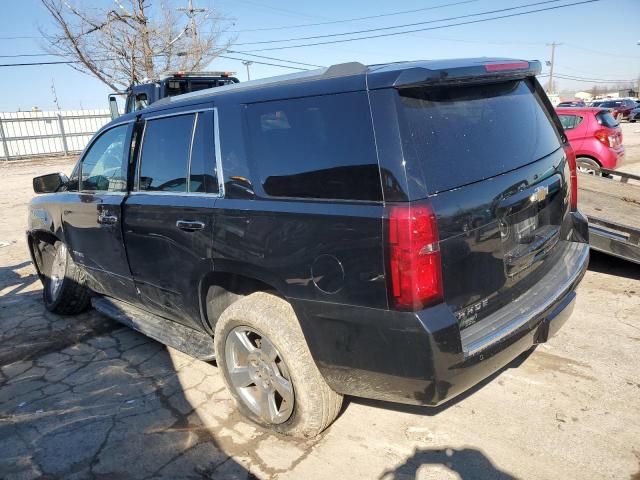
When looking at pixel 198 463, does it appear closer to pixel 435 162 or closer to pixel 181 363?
pixel 181 363

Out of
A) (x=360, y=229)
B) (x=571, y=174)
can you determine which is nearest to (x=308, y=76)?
(x=360, y=229)

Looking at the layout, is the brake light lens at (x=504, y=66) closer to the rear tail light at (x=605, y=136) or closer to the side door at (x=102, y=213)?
the side door at (x=102, y=213)

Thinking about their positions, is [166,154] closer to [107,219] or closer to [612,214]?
[107,219]

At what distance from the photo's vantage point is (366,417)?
2.96 metres

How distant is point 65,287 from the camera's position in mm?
4637

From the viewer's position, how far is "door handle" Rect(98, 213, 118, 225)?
3662 millimetres

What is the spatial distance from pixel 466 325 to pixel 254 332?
4.02 feet

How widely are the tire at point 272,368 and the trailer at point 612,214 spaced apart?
3.32 meters

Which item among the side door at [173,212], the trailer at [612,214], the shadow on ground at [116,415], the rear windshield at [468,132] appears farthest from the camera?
the trailer at [612,214]

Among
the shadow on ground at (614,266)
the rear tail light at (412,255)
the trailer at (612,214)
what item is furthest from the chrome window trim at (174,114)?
the shadow on ground at (614,266)

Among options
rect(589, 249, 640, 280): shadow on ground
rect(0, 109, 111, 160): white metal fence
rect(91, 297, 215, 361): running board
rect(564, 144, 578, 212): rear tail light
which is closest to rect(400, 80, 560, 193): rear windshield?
rect(564, 144, 578, 212): rear tail light

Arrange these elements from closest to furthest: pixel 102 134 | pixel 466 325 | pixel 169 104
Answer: pixel 466 325, pixel 169 104, pixel 102 134

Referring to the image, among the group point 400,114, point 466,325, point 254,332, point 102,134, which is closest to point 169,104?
point 102,134

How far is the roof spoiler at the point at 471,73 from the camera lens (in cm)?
212
